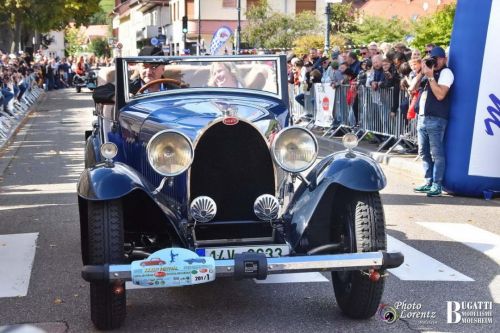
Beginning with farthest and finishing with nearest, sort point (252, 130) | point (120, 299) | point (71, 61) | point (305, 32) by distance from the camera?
point (71, 61), point (305, 32), point (252, 130), point (120, 299)

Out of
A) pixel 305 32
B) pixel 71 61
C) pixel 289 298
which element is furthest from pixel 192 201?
pixel 71 61

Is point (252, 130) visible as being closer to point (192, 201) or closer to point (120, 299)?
point (192, 201)

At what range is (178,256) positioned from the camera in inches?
193

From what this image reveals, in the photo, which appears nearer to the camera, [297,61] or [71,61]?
[297,61]

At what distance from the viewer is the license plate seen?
5.45 meters

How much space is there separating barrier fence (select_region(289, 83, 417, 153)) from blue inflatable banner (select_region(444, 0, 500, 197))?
8.89ft

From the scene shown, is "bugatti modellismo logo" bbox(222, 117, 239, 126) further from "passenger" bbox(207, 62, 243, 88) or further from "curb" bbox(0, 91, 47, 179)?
"curb" bbox(0, 91, 47, 179)

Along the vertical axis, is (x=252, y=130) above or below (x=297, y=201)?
above

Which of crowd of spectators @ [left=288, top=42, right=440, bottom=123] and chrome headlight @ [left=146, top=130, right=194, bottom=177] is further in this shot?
crowd of spectators @ [left=288, top=42, right=440, bottom=123]

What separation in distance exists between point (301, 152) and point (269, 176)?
34cm

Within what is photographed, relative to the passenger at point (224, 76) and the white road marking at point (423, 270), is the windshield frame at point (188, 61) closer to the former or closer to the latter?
the passenger at point (224, 76)

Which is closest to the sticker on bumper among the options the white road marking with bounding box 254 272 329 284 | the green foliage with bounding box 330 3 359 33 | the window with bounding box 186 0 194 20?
the white road marking with bounding box 254 272 329 284

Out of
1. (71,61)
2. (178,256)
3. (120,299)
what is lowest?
(71,61)

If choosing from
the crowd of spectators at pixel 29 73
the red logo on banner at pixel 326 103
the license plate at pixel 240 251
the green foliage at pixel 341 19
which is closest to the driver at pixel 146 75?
the license plate at pixel 240 251
